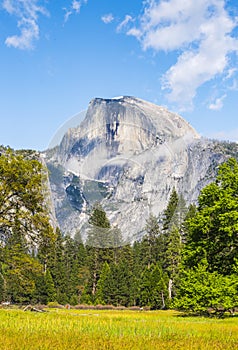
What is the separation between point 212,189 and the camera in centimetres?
2972

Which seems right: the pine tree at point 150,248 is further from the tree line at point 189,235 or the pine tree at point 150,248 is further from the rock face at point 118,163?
the rock face at point 118,163

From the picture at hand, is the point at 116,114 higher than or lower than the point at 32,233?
higher

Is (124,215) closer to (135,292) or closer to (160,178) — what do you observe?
(160,178)

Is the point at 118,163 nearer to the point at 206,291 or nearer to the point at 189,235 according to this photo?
the point at 189,235

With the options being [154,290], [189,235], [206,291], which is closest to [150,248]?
[154,290]

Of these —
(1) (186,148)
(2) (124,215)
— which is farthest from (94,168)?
(1) (186,148)

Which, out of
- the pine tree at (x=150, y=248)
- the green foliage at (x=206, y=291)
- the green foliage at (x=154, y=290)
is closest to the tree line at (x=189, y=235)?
the green foliage at (x=206, y=291)

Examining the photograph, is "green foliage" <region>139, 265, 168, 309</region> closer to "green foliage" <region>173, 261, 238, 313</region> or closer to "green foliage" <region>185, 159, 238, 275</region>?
"green foliage" <region>185, 159, 238, 275</region>

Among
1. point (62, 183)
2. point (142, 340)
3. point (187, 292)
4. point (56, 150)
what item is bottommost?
point (142, 340)

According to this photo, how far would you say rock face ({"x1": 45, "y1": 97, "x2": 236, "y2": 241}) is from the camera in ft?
80.5

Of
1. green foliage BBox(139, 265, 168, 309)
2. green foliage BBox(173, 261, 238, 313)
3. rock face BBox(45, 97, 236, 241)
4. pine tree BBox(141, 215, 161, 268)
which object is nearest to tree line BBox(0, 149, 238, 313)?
green foliage BBox(173, 261, 238, 313)

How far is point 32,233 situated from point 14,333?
1812 cm

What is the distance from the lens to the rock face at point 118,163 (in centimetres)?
2453

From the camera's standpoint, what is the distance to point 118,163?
24766 mm
